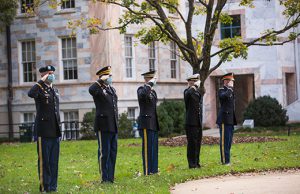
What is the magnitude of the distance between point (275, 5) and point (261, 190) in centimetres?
2495

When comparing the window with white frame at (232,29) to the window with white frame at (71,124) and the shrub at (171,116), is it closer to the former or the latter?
the shrub at (171,116)

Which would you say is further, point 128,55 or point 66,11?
point 128,55

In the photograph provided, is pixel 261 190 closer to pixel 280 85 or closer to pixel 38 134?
pixel 38 134

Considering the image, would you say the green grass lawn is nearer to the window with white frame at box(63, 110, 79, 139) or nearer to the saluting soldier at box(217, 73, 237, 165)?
the saluting soldier at box(217, 73, 237, 165)

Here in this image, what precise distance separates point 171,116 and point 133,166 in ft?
54.0

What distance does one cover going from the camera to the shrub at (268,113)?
33.7 metres

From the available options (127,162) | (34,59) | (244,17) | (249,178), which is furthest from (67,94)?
(249,178)

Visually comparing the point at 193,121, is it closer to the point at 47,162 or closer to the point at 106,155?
the point at 106,155

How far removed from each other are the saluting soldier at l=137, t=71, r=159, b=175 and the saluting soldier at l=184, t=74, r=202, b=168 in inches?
48.2

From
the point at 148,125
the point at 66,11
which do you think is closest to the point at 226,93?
the point at 148,125

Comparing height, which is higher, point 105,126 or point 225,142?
point 105,126

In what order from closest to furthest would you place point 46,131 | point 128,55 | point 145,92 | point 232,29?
point 46,131, point 145,92, point 128,55, point 232,29

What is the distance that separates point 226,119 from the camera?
17531mm

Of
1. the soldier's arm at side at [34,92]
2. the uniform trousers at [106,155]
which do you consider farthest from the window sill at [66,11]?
the soldier's arm at side at [34,92]
